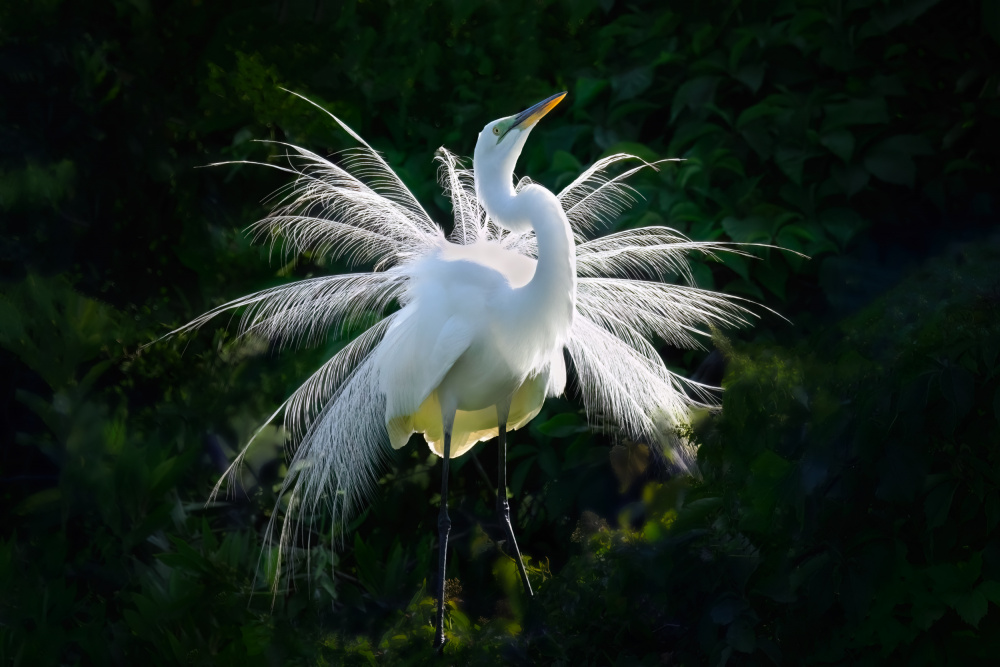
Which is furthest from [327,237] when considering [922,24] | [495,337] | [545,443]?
[922,24]

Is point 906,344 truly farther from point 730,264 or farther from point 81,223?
point 81,223

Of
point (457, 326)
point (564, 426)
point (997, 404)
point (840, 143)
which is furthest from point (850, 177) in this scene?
point (997, 404)

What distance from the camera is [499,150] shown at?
1853 mm

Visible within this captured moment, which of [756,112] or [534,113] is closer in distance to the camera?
[534,113]

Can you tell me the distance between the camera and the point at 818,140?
8.41ft

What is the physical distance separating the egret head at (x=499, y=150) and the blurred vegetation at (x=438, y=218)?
26.2 inches

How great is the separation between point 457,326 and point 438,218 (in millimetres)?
1016

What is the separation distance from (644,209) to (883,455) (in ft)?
5.36

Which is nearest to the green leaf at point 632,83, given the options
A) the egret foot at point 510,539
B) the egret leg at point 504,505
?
the egret leg at point 504,505

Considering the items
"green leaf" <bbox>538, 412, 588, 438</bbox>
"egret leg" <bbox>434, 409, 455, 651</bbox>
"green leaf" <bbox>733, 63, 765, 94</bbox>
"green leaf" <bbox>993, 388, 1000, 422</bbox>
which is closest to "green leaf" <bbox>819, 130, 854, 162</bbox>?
"green leaf" <bbox>733, 63, 765, 94</bbox>

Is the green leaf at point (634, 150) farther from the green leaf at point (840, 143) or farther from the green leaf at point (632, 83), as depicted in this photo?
the green leaf at point (840, 143)

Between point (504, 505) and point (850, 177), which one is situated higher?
point (850, 177)

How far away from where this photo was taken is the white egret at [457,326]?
6.36 feet

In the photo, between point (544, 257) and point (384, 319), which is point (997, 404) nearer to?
point (544, 257)
